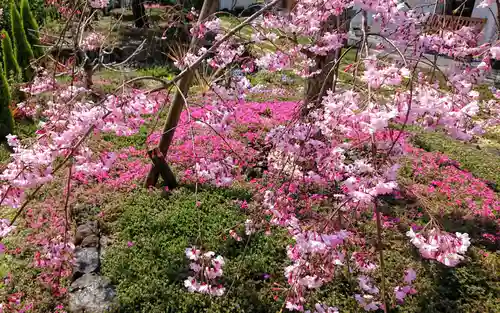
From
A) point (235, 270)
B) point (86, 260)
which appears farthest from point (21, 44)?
point (235, 270)

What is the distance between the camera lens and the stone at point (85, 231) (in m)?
3.89

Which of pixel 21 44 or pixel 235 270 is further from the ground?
pixel 21 44

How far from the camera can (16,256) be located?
12.5ft

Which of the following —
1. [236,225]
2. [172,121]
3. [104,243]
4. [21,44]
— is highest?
[21,44]

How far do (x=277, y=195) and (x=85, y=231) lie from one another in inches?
Answer: 84.0

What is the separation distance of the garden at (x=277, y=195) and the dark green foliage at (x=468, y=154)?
0.10 meters

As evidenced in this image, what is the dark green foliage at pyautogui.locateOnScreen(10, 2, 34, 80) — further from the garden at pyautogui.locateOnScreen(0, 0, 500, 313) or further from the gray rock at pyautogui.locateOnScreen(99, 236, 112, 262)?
the gray rock at pyautogui.locateOnScreen(99, 236, 112, 262)

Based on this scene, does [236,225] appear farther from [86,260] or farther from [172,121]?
[172,121]

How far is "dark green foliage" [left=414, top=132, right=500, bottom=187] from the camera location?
5945mm

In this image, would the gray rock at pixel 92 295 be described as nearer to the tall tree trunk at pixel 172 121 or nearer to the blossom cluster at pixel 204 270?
the blossom cluster at pixel 204 270

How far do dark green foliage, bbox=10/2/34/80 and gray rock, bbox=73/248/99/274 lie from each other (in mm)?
5132

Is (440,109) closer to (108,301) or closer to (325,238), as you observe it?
(325,238)

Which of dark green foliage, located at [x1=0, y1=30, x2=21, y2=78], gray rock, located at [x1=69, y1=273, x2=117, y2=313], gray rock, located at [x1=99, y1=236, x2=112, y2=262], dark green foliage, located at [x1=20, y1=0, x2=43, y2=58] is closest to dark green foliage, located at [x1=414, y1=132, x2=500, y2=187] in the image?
gray rock, located at [x1=99, y1=236, x2=112, y2=262]

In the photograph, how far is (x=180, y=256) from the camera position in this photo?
3.58m
